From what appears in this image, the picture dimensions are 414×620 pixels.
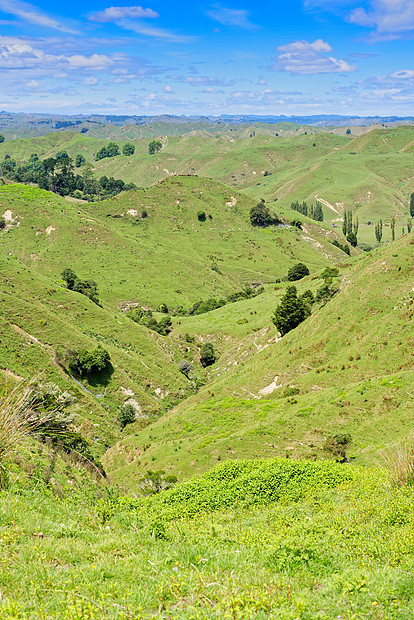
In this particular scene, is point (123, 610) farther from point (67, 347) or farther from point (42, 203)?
point (42, 203)

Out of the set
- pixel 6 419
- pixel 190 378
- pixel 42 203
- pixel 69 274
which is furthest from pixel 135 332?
pixel 42 203

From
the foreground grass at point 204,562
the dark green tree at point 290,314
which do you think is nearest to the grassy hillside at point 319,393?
the dark green tree at point 290,314

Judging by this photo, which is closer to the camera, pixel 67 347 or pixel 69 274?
pixel 67 347

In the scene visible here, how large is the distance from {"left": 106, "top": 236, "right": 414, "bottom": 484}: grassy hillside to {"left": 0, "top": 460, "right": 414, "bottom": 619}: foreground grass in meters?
13.5

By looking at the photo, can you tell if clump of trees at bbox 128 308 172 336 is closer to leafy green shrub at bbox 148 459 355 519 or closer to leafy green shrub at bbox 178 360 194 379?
leafy green shrub at bbox 178 360 194 379

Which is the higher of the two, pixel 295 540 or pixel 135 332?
pixel 295 540

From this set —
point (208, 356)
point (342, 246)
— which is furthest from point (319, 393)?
point (342, 246)

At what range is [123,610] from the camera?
773cm

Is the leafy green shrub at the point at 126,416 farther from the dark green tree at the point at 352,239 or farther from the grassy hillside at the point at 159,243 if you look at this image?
the dark green tree at the point at 352,239

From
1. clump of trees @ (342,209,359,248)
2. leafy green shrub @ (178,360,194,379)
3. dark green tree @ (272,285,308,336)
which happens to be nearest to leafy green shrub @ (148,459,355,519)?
dark green tree @ (272,285,308,336)

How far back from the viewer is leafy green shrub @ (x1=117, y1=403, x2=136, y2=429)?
5073 centimetres

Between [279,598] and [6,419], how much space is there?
7820 mm

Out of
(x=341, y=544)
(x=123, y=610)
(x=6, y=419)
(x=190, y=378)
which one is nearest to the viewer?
(x=123, y=610)

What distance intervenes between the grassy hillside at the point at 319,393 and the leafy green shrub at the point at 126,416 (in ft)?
17.5
